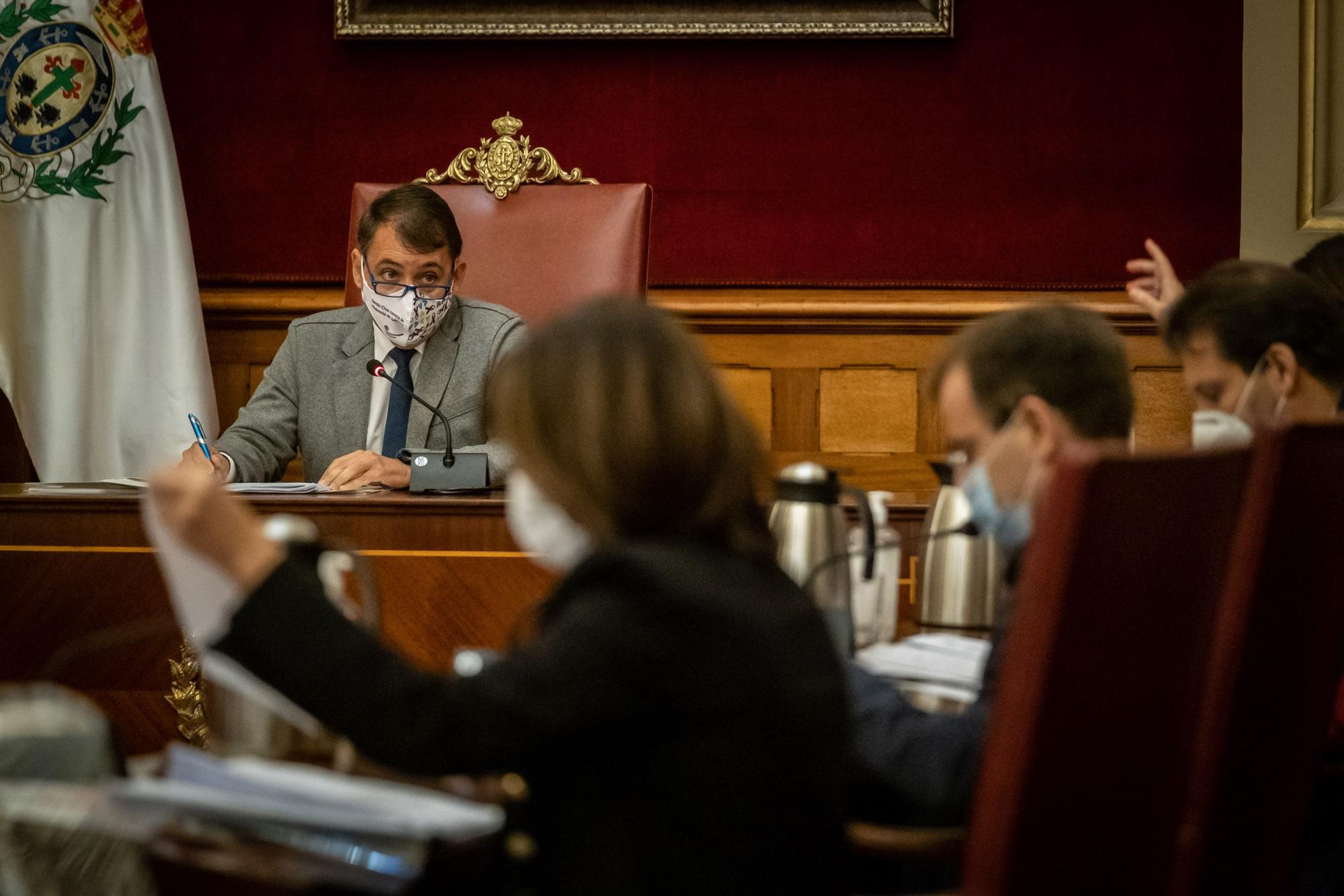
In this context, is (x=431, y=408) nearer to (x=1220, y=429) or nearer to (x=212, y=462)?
(x=212, y=462)

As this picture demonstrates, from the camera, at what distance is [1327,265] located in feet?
7.28

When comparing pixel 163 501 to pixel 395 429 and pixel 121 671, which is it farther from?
pixel 395 429

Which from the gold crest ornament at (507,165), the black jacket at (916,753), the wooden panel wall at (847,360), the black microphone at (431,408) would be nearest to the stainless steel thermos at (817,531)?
the black jacket at (916,753)

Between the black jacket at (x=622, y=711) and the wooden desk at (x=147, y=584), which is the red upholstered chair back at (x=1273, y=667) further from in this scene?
the wooden desk at (x=147, y=584)

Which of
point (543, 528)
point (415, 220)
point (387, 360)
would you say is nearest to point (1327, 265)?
point (543, 528)

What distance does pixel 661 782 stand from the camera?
3.12ft

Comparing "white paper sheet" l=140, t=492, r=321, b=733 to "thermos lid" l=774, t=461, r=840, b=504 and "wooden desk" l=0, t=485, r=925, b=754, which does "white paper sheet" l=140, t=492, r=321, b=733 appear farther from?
"wooden desk" l=0, t=485, r=925, b=754

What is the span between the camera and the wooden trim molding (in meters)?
3.85

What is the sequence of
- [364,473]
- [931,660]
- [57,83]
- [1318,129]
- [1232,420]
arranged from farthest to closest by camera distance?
[1318,129]
[57,83]
[364,473]
[1232,420]
[931,660]

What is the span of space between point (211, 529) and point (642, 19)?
3.12 m

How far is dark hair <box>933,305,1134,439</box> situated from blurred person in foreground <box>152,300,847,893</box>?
1.50 ft

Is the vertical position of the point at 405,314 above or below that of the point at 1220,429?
above

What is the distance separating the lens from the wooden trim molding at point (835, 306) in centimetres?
385

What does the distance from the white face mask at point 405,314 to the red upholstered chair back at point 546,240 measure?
22 cm
